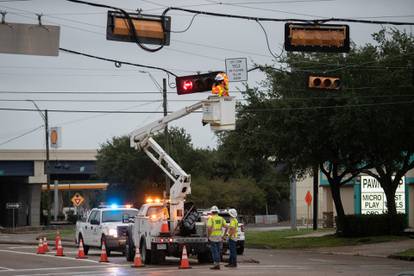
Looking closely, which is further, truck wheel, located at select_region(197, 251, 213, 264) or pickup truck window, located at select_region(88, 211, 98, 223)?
pickup truck window, located at select_region(88, 211, 98, 223)

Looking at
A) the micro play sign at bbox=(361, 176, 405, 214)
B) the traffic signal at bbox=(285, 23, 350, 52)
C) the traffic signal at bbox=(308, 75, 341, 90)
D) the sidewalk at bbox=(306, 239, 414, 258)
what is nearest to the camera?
the traffic signal at bbox=(285, 23, 350, 52)

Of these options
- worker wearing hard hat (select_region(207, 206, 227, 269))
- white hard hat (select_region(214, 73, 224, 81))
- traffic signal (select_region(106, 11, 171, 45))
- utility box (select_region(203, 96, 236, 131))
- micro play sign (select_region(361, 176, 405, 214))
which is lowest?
worker wearing hard hat (select_region(207, 206, 227, 269))

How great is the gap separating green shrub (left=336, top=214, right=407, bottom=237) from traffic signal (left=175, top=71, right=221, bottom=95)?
18.8 m

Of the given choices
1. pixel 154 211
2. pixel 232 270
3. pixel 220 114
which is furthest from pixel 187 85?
pixel 232 270

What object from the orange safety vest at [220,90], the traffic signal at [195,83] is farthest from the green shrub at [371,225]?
the traffic signal at [195,83]

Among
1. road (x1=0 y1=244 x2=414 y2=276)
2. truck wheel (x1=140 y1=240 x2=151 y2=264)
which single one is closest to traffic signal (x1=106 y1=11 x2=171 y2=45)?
road (x1=0 y1=244 x2=414 y2=276)

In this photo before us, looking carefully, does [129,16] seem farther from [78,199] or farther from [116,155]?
[116,155]

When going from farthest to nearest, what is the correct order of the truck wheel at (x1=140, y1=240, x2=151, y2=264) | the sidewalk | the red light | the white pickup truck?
the sidewalk, the white pickup truck, the truck wheel at (x1=140, y1=240, x2=151, y2=264), the red light

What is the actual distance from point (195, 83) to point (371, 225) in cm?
1994

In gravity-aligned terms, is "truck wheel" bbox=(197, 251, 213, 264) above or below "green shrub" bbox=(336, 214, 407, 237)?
below

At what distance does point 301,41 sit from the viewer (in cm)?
2039

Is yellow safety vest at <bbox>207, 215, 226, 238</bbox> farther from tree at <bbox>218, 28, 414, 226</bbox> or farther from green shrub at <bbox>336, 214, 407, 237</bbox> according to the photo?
green shrub at <bbox>336, 214, 407, 237</bbox>

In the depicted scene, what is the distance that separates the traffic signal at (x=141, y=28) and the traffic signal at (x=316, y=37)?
318 centimetres

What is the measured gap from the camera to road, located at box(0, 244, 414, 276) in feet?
72.8
